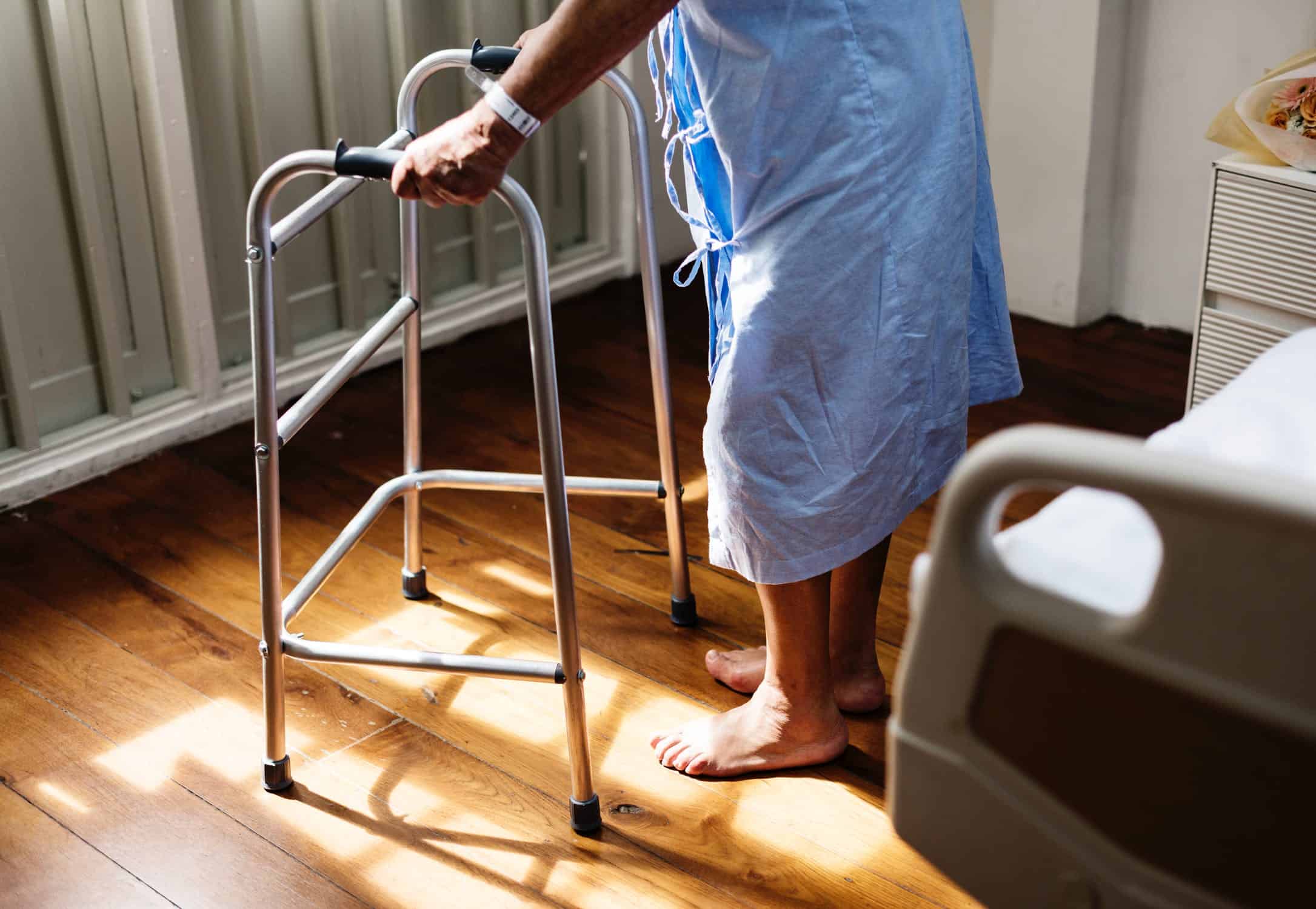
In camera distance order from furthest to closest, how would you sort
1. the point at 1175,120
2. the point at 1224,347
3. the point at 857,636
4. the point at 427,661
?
the point at 1175,120 < the point at 1224,347 < the point at 857,636 < the point at 427,661

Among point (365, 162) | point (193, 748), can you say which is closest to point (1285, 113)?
point (365, 162)

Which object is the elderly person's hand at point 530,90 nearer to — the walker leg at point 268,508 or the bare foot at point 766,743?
the walker leg at point 268,508

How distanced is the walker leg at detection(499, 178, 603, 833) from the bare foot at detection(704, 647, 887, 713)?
0.27 metres

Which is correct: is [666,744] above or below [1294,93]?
below

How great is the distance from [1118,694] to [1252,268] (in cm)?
156

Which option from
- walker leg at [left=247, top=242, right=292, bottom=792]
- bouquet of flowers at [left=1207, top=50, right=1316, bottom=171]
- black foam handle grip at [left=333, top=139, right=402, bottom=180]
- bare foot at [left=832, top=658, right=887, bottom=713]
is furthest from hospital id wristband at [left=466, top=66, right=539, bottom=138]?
bouquet of flowers at [left=1207, top=50, right=1316, bottom=171]

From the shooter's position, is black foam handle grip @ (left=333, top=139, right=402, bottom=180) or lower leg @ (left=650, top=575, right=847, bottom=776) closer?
black foam handle grip @ (left=333, top=139, right=402, bottom=180)

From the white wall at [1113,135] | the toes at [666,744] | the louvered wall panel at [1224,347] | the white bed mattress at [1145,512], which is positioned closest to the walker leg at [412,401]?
the toes at [666,744]

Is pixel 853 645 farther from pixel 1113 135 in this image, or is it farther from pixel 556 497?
pixel 1113 135

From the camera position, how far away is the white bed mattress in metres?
0.82

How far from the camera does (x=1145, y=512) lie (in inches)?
25.8

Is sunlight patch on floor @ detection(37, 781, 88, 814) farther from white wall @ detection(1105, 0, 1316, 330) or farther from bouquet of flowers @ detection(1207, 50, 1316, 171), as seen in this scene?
white wall @ detection(1105, 0, 1316, 330)

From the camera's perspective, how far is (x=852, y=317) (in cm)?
135

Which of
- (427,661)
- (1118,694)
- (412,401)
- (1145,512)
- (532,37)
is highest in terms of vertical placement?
(532,37)
